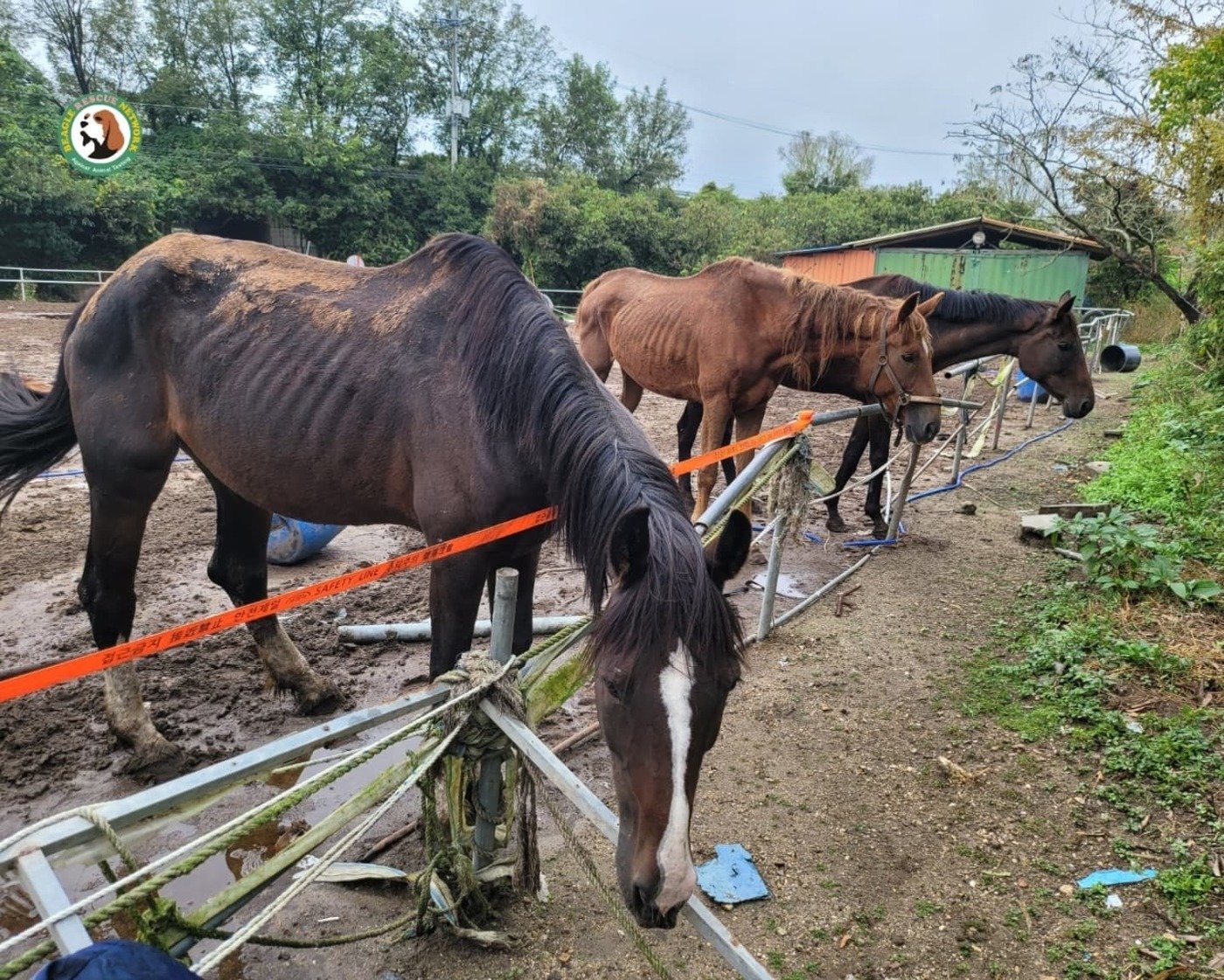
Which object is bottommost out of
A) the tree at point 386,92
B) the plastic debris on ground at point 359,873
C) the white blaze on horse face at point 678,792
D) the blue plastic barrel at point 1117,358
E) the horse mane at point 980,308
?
the plastic debris on ground at point 359,873

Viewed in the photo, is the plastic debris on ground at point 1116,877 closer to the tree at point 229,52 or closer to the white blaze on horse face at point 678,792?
the white blaze on horse face at point 678,792

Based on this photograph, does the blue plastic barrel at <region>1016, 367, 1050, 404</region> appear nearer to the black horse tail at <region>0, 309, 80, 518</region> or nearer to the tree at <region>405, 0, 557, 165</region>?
the black horse tail at <region>0, 309, 80, 518</region>

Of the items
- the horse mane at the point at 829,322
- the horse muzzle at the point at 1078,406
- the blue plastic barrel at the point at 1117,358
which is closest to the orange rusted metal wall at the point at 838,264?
the blue plastic barrel at the point at 1117,358

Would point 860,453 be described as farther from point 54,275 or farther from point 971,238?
point 54,275

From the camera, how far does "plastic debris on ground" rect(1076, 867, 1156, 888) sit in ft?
8.25

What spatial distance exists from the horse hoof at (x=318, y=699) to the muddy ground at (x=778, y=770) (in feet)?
0.23

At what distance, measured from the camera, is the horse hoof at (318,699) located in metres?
3.51

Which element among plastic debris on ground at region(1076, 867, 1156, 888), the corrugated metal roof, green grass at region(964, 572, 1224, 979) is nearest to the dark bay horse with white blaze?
plastic debris on ground at region(1076, 867, 1156, 888)

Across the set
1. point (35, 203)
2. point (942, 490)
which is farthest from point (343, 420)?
point (35, 203)

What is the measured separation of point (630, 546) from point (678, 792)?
562mm

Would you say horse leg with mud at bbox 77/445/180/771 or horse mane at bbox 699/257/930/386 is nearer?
horse leg with mud at bbox 77/445/180/771

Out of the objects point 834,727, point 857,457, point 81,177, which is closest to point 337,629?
point 834,727

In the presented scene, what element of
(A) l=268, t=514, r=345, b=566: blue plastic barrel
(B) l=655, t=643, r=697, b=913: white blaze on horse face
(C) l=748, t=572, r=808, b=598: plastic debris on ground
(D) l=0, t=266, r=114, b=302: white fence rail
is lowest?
(C) l=748, t=572, r=808, b=598: plastic debris on ground
